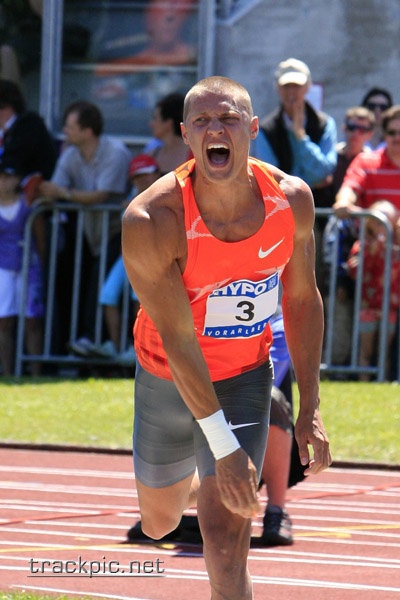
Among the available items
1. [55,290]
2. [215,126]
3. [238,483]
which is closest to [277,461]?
[238,483]

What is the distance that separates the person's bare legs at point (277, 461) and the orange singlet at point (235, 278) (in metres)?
1.75

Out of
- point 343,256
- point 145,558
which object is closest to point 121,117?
point 343,256

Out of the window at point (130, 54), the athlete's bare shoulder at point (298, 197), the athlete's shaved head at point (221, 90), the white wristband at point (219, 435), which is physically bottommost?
the white wristband at point (219, 435)

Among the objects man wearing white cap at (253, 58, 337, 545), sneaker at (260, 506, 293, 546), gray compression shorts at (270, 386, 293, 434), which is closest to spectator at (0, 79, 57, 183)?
man wearing white cap at (253, 58, 337, 545)

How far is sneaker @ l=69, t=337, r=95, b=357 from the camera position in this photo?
12031 millimetres

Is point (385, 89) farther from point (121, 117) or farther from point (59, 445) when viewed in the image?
point (59, 445)

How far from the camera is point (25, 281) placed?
12.3m

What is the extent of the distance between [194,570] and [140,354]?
1339 mm

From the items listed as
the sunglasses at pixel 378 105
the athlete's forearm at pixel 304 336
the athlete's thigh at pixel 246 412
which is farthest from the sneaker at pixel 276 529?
the sunglasses at pixel 378 105

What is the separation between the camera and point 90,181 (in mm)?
12430

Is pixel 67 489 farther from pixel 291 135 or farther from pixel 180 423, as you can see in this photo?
pixel 291 135

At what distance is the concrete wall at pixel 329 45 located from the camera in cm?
1366

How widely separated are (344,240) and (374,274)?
1.28 ft

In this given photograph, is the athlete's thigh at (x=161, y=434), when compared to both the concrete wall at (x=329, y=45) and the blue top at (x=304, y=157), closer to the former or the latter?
the blue top at (x=304, y=157)
